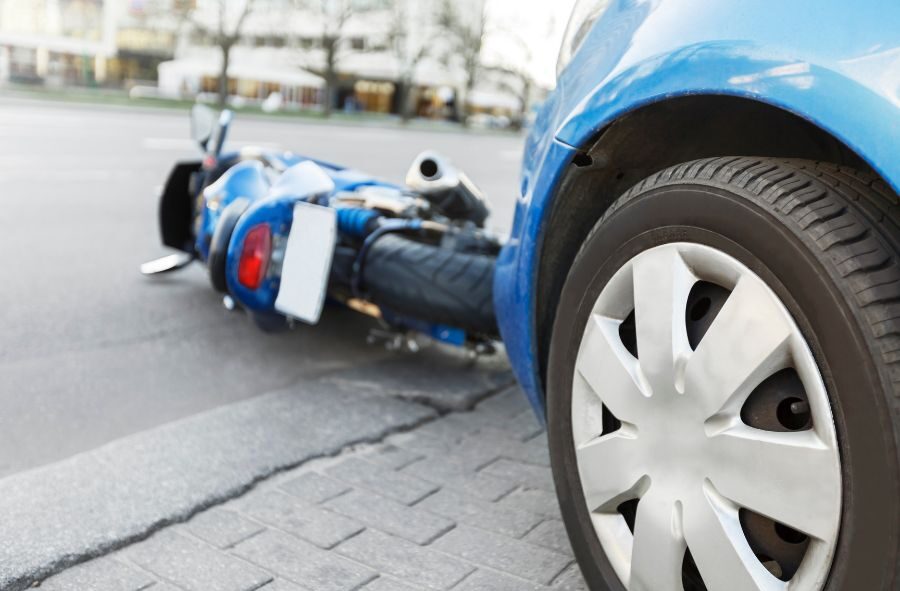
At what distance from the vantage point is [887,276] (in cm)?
136

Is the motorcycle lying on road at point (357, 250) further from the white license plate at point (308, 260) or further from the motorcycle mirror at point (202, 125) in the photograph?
the motorcycle mirror at point (202, 125)

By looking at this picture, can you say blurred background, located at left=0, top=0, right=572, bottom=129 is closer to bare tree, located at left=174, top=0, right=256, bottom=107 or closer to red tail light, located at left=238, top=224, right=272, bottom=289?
bare tree, located at left=174, top=0, right=256, bottom=107

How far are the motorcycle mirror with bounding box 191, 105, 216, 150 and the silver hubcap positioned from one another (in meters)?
3.24

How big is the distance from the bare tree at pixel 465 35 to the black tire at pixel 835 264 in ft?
163

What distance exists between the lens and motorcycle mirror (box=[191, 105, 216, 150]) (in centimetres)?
457

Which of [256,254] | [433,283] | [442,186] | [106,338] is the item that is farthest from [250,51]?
[433,283]

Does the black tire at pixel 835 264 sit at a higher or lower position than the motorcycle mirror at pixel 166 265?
higher

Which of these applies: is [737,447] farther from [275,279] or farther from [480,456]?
[275,279]

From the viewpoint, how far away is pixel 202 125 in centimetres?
460

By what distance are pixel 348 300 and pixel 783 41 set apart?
255cm

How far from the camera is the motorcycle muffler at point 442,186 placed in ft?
12.8

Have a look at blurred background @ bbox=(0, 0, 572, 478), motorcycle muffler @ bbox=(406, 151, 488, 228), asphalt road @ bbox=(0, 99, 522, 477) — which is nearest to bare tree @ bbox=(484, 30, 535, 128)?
blurred background @ bbox=(0, 0, 572, 478)

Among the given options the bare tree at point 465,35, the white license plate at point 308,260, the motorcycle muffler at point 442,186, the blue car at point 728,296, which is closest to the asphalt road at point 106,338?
the white license plate at point 308,260

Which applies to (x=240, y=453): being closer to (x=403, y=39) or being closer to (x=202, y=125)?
(x=202, y=125)
